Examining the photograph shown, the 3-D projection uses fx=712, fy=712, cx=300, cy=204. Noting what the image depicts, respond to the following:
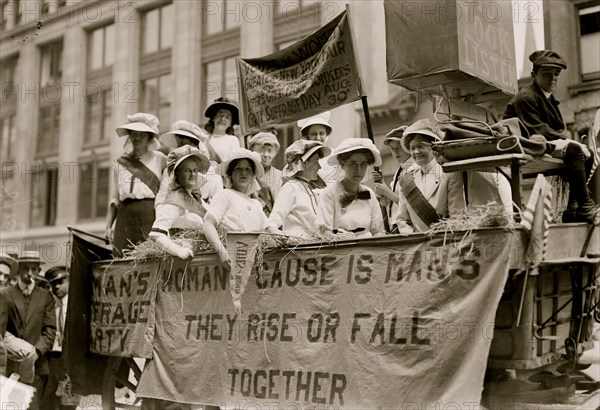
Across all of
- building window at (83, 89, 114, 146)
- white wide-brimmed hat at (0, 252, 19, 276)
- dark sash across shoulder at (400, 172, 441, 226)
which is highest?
building window at (83, 89, 114, 146)

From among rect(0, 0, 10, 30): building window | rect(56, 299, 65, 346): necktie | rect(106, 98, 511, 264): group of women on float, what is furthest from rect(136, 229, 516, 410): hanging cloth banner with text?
rect(0, 0, 10, 30): building window

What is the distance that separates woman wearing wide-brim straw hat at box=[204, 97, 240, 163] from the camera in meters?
7.82

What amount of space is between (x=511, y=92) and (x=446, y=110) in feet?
2.23

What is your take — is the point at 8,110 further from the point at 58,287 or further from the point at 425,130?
the point at 425,130

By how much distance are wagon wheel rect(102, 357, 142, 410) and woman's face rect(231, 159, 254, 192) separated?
2.09 m

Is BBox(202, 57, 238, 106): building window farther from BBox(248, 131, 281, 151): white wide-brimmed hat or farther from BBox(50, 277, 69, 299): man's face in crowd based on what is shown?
BBox(248, 131, 281, 151): white wide-brimmed hat

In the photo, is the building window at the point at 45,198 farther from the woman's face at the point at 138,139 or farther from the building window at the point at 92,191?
the woman's face at the point at 138,139

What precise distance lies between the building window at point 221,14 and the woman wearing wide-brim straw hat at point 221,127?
1513cm

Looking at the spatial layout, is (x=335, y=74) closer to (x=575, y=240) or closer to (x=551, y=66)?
(x=551, y=66)

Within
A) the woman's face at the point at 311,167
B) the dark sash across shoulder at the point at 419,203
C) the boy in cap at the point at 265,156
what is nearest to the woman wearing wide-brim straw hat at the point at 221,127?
the boy in cap at the point at 265,156

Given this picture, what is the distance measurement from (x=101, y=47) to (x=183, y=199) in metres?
23.0

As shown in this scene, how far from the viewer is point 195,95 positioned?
23875 millimetres

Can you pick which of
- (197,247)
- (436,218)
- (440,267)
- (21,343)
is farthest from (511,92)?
(21,343)

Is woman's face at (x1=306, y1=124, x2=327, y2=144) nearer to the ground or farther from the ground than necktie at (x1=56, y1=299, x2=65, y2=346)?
farther from the ground
